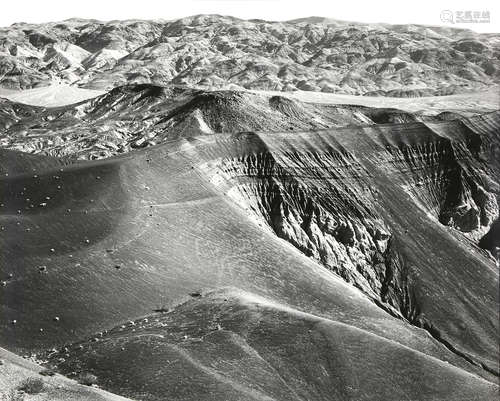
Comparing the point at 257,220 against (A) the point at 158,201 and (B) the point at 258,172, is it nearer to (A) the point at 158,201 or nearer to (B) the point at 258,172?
(B) the point at 258,172

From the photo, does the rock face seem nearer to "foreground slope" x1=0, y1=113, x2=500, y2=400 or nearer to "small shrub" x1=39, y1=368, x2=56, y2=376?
"foreground slope" x1=0, y1=113, x2=500, y2=400

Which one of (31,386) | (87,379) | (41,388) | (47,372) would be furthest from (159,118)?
(31,386)

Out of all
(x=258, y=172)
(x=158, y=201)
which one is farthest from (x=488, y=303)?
(x=158, y=201)

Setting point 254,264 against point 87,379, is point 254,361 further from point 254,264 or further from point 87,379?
point 254,264

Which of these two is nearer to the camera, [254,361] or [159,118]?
[254,361]

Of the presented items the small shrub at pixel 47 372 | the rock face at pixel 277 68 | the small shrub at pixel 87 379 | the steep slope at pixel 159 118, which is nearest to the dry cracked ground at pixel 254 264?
the small shrub at pixel 87 379

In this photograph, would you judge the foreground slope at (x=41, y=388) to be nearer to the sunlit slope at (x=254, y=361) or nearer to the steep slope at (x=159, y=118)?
the sunlit slope at (x=254, y=361)
